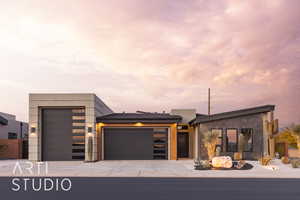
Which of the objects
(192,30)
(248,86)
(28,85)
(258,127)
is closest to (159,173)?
(192,30)

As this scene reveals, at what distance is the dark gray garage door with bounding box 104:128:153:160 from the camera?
1056 inches

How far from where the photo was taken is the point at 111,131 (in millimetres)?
26859

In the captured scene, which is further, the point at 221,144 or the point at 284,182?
the point at 221,144

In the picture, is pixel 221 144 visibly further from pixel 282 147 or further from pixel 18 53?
pixel 18 53

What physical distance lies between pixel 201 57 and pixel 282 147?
1169cm

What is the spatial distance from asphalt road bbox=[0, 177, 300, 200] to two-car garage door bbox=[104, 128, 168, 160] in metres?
11.6

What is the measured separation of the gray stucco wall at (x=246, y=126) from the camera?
1003 inches

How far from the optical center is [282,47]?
76.2ft

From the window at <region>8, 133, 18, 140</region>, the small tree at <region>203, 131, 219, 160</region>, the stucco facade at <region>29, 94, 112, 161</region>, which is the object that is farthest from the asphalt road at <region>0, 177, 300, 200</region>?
the window at <region>8, 133, 18, 140</region>

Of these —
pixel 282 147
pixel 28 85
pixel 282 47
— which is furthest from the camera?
pixel 28 85

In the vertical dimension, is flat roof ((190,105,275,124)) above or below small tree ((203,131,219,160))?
above

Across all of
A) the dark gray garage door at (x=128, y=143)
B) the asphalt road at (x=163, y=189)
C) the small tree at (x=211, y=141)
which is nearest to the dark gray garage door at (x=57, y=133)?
the dark gray garage door at (x=128, y=143)

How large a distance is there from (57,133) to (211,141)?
1216 cm

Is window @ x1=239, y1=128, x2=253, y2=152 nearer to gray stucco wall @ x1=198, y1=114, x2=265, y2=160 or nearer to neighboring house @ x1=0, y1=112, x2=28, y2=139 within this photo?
gray stucco wall @ x1=198, y1=114, x2=265, y2=160
